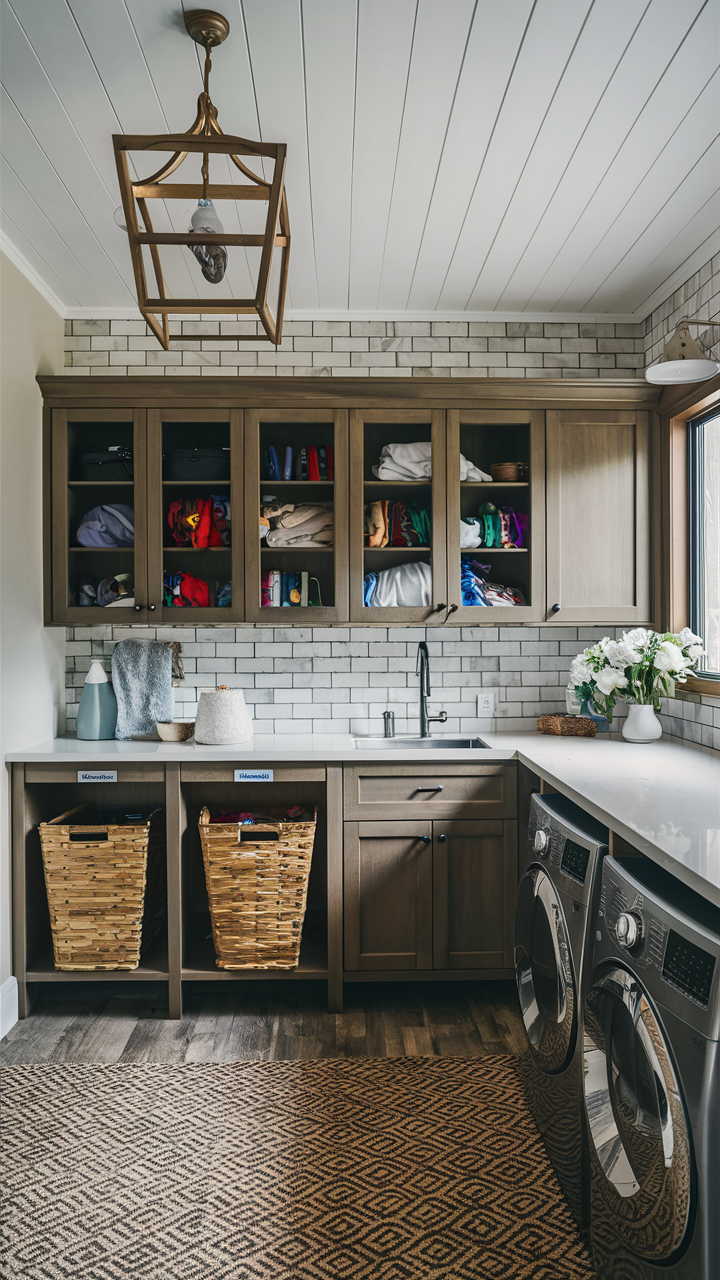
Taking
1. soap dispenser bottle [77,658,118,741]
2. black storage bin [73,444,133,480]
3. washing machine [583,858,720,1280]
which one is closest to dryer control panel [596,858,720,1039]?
washing machine [583,858,720,1280]

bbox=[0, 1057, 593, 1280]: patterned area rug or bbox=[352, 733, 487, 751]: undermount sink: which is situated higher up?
bbox=[352, 733, 487, 751]: undermount sink

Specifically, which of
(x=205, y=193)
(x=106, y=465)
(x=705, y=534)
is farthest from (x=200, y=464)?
(x=705, y=534)

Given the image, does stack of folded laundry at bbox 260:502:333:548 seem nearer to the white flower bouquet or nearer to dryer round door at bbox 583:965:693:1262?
the white flower bouquet

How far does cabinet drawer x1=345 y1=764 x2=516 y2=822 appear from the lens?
109 inches

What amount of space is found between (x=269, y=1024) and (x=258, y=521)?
1.89 metres

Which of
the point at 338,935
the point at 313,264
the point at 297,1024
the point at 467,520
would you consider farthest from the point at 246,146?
the point at 297,1024

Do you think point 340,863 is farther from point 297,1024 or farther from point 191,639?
point 191,639

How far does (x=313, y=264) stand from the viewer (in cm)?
294

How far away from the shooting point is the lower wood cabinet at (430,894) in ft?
9.14

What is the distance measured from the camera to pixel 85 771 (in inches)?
109

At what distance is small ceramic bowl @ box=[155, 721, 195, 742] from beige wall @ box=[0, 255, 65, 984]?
20.2 inches

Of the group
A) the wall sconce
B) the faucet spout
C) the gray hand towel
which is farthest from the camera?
the faucet spout

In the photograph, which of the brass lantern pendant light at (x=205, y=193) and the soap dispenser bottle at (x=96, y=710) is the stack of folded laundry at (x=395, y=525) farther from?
the brass lantern pendant light at (x=205, y=193)

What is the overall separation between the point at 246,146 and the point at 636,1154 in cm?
211
